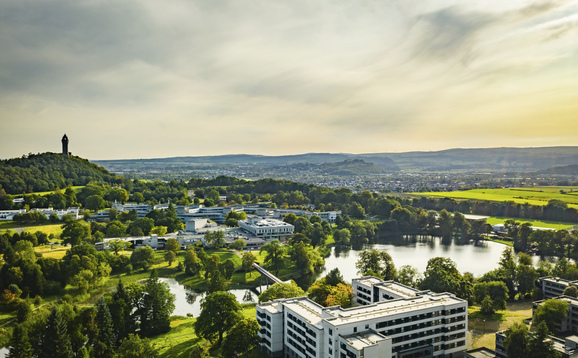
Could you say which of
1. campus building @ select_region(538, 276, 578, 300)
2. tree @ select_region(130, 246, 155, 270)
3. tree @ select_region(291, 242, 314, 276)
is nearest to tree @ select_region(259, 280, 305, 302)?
tree @ select_region(291, 242, 314, 276)

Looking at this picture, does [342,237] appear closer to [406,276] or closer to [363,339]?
[406,276]

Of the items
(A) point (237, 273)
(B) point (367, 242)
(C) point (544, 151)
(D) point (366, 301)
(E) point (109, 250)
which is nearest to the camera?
(D) point (366, 301)

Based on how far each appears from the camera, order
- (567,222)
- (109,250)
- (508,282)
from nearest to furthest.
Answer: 1. (508,282)
2. (109,250)
3. (567,222)

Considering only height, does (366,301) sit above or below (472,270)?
above

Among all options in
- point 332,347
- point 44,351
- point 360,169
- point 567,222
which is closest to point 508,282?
point 332,347

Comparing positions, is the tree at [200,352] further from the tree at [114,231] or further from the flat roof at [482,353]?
the tree at [114,231]

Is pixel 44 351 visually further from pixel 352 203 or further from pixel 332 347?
pixel 352 203

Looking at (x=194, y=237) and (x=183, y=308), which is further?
(x=194, y=237)
